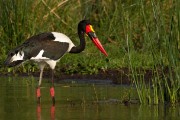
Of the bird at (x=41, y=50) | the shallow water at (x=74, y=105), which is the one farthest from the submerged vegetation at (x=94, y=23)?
the bird at (x=41, y=50)

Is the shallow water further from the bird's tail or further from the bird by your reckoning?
the bird's tail

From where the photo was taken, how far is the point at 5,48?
1446cm

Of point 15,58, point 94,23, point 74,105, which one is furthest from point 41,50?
point 94,23

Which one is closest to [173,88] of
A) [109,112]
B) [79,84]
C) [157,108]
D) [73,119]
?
[157,108]

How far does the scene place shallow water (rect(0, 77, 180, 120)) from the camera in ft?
29.3

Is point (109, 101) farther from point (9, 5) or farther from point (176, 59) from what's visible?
point (9, 5)

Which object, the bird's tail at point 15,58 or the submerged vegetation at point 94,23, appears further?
the submerged vegetation at point 94,23

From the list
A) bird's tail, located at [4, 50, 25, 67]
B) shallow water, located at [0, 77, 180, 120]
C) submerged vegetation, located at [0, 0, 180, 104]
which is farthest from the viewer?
submerged vegetation, located at [0, 0, 180, 104]

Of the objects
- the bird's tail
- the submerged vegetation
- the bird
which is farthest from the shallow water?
the submerged vegetation

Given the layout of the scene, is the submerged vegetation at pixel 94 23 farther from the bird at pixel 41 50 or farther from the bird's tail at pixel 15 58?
the bird's tail at pixel 15 58

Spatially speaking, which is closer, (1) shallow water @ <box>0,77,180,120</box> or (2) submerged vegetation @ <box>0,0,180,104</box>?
(1) shallow water @ <box>0,77,180,120</box>

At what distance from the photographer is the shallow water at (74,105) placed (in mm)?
8938

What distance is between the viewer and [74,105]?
9.93 m

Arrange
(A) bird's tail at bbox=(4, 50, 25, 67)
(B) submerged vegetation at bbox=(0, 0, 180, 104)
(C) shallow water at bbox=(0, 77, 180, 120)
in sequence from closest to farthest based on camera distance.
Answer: (C) shallow water at bbox=(0, 77, 180, 120) → (A) bird's tail at bbox=(4, 50, 25, 67) → (B) submerged vegetation at bbox=(0, 0, 180, 104)
